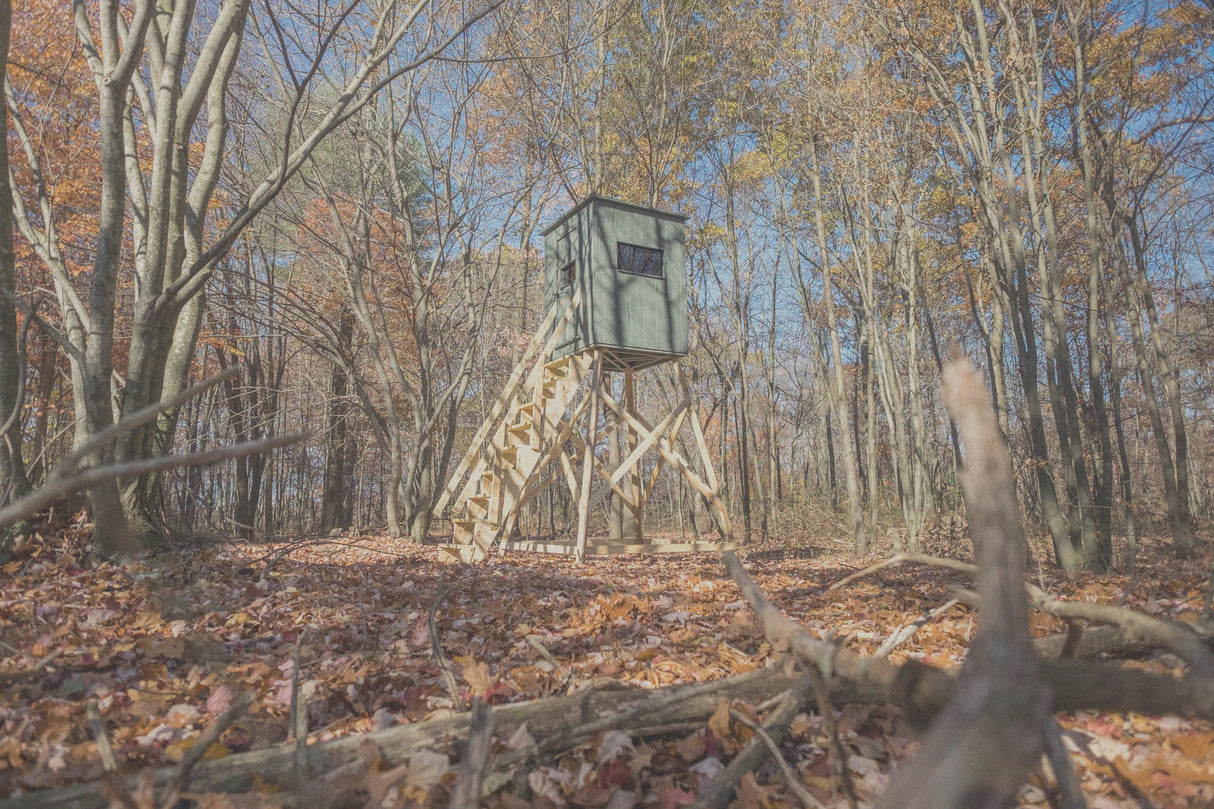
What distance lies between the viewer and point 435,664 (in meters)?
3.03

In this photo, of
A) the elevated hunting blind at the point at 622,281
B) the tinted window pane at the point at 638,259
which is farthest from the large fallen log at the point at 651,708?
the tinted window pane at the point at 638,259

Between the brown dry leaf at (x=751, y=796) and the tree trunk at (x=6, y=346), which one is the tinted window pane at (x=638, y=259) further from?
the brown dry leaf at (x=751, y=796)

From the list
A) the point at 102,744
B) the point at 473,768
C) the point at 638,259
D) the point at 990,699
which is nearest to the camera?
the point at 990,699

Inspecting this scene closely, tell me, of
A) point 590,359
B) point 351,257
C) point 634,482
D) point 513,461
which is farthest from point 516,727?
point 634,482

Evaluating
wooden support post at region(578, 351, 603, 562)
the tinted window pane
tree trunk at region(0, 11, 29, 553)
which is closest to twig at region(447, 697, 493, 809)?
tree trunk at region(0, 11, 29, 553)

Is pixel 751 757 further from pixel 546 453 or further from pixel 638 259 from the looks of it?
pixel 638 259

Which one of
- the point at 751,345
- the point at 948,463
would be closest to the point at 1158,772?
the point at 751,345

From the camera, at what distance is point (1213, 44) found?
828cm

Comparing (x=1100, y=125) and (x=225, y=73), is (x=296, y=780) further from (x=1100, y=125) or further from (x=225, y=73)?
(x=1100, y=125)

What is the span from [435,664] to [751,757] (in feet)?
5.78

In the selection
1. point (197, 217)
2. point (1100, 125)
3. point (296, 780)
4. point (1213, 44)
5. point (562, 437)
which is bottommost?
point (296, 780)

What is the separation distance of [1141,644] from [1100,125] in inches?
366

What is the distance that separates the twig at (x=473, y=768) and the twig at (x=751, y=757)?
552mm

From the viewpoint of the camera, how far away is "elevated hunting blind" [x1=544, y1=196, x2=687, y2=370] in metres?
9.63
